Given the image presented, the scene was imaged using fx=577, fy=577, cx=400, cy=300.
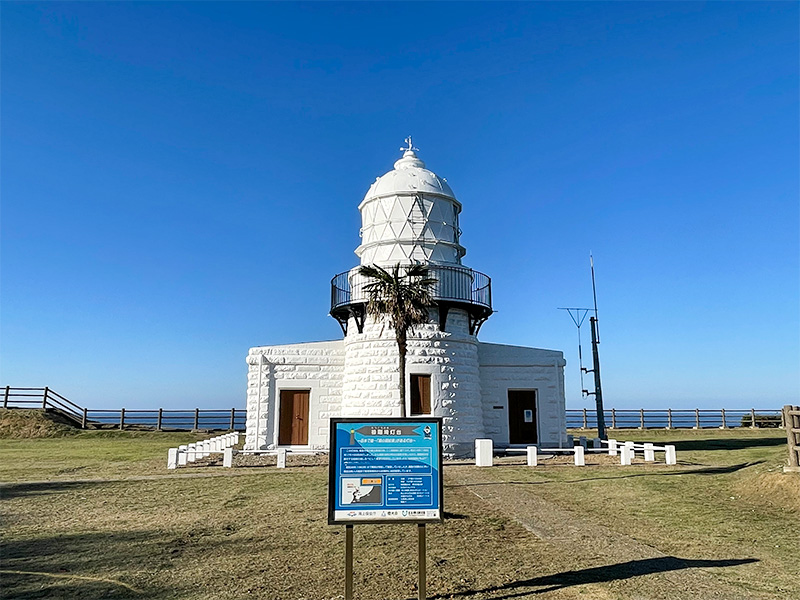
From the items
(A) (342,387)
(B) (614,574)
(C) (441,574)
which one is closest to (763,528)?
(B) (614,574)

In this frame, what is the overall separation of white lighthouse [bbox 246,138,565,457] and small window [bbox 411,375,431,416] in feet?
0.11

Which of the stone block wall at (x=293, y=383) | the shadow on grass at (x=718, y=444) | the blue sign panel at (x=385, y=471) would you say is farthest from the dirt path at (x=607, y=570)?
the shadow on grass at (x=718, y=444)

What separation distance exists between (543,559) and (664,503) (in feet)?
16.1

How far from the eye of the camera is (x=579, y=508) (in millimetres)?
10281

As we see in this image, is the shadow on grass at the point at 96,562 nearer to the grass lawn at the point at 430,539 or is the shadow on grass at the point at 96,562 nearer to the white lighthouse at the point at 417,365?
the grass lawn at the point at 430,539

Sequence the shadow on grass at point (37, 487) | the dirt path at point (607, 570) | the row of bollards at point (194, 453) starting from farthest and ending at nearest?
1. the row of bollards at point (194, 453)
2. the shadow on grass at point (37, 487)
3. the dirt path at point (607, 570)

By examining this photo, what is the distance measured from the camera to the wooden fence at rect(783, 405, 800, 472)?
35.4ft

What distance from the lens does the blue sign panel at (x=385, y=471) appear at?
19.1ft

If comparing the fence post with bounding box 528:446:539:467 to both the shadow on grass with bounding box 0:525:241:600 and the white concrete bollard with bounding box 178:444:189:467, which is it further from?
the shadow on grass with bounding box 0:525:241:600

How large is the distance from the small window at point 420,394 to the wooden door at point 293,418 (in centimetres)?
421

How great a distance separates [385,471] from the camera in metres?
5.94

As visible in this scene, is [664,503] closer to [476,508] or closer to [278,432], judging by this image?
[476,508]

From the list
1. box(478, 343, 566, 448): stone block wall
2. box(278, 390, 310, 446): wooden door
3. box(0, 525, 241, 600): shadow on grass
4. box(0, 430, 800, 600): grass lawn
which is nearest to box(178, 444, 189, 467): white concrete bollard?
box(0, 430, 800, 600): grass lawn

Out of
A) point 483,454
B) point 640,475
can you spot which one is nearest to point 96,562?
point 483,454
